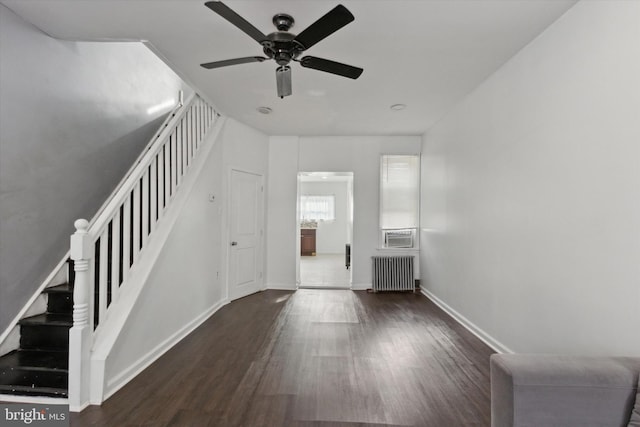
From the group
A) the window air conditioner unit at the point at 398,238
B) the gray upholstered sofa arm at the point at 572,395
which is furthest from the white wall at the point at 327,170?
the gray upholstered sofa arm at the point at 572,395

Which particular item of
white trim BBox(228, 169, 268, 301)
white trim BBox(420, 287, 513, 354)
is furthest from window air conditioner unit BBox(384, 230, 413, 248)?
white trim BBox(228, 169, 268, 301)

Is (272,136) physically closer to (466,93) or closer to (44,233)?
(466,93)

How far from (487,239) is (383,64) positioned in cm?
208

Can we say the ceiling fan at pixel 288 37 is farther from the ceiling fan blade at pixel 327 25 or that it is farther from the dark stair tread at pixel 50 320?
the dark stair tread at pixel 50 320

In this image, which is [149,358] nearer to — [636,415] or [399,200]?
[636,415]

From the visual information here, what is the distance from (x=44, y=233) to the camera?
2635 mm

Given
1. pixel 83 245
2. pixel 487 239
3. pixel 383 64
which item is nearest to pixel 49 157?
pixel 83 245

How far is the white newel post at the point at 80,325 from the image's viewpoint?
6.57 ft

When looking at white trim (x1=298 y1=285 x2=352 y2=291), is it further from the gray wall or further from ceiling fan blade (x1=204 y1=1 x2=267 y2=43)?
ceiling fan blade (x1=204 y1=1 x2=267 y2=43)

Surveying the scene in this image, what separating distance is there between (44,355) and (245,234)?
2890mm

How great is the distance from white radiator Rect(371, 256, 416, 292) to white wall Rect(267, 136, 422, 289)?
180mm

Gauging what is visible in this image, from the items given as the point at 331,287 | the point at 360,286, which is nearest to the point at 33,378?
the point at 331,287

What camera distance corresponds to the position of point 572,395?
128 cm

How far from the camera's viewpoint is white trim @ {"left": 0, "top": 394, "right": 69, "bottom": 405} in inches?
79.8
